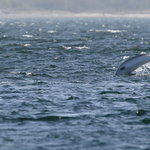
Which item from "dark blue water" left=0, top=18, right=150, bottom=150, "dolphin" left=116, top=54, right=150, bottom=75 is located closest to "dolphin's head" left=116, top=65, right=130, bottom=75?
"dolphin" left=116, top=54, right=150, bottom=75

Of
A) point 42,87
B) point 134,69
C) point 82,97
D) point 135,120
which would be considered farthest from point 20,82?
point 135,120

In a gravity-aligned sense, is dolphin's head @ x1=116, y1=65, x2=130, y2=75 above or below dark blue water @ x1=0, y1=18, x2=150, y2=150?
above

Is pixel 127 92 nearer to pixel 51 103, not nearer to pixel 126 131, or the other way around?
pixel 51 103

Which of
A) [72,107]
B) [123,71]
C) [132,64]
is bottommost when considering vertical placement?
[72,107]

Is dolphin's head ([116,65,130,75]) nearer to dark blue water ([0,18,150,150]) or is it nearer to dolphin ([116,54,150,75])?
dolphin ([116,54,150,75])

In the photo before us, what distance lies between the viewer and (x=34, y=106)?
17.1 metres

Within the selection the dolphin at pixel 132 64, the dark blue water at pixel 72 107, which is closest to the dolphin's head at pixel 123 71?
the dolphin at pixel 132 64

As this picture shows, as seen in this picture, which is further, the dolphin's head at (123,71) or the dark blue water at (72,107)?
the dolphin's head at (123,71)

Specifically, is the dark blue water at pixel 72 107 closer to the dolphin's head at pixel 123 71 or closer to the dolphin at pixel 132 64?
the dolphin's head at pixel 123 71

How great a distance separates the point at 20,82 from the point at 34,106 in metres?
5.38

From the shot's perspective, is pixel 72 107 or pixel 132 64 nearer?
pixel 72 107

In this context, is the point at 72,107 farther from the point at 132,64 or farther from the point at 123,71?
the point at 132,64

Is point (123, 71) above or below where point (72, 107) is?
above

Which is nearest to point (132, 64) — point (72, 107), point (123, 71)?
point (123, 71)
